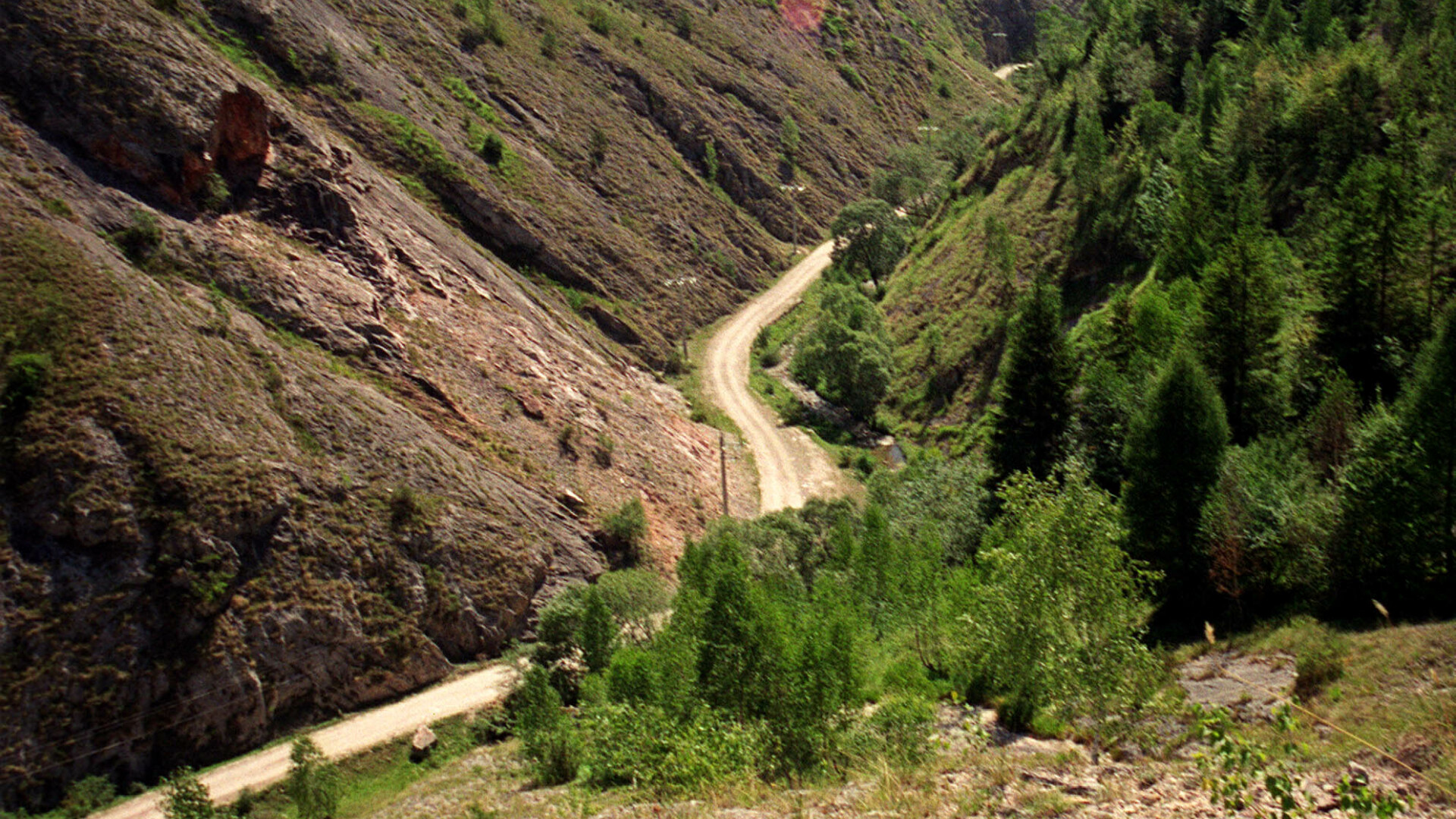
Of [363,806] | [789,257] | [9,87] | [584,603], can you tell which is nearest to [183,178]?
[9,87]

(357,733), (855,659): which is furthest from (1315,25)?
(357,733)

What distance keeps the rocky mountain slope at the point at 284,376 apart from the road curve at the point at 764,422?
16.0 feet

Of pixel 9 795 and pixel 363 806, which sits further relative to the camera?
pixel 363 806

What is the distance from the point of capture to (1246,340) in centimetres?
4022

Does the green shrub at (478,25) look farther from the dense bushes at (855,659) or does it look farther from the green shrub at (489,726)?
the green shrub at (489,726)

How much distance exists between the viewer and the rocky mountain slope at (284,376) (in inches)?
1430

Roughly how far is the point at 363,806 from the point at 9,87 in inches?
1557

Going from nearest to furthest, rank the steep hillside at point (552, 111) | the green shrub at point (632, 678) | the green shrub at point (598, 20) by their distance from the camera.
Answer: the green shrub at point (632, 678) < the steep hillside at point (552, 111) < the green shrub at point (598, 20)

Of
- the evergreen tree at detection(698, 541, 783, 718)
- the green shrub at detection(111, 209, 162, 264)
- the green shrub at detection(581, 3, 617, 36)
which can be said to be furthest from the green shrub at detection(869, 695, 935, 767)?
the green shrub at detection(581, 3, 617, 36)

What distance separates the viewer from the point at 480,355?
2345 inches

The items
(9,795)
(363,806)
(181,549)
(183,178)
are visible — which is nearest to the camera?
(9,795)

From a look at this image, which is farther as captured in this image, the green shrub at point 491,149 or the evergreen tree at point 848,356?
the evergreen tree at point 848,356

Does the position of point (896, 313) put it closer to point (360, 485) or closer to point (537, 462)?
point (537, 462)

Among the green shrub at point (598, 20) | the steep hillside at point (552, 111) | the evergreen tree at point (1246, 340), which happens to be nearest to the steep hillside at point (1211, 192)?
the evergreen tree at point (1246, 340)
